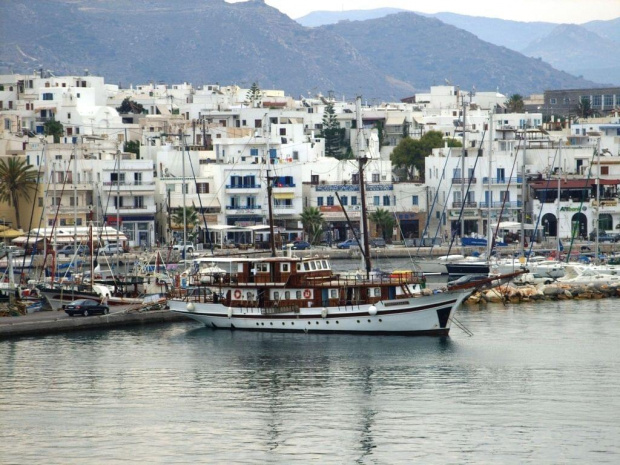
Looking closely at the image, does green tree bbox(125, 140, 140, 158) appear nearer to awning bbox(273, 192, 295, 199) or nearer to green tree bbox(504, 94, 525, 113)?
awning bbox(273, 192, 295, 199)

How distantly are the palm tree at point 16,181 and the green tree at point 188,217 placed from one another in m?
8.20

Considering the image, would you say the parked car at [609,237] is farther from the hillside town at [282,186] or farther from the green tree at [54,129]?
the green tree at [54,129]

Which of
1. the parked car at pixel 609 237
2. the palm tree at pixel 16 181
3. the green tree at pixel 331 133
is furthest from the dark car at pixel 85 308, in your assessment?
the green tree at pixel 331 133

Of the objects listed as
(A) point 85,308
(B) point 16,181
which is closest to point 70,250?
(B) point 16,181

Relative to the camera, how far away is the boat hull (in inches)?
2106

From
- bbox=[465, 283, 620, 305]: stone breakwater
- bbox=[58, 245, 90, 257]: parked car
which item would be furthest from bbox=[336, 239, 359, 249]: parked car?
bbox=[465, 283, 620, 305]: stone breakwater

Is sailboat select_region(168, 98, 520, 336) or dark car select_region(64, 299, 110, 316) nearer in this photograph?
sailboat select_region(168, 98, 520, 336)

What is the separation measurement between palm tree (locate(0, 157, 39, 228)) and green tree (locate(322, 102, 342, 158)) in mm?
31792

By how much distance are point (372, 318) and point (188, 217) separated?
33109 millimetres

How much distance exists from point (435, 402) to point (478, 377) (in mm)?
4373

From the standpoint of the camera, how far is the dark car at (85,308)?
188ft

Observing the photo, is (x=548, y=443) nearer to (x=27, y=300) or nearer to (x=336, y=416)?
(x=336, y=416)

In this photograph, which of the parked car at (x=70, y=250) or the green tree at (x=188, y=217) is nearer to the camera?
the parked car at (x=70, y=250)

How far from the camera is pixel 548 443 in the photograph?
3625cm
